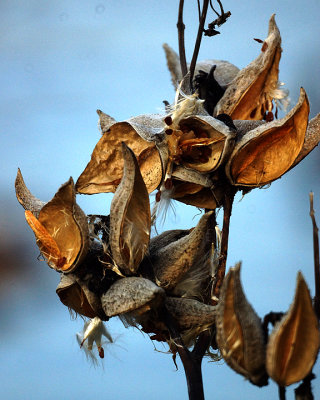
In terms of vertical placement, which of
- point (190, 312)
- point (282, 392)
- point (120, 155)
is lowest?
point (282, 392)

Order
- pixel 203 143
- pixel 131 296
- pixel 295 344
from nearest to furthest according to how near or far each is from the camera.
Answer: pixel 295 344, pixel 131 296, pixel 203 143

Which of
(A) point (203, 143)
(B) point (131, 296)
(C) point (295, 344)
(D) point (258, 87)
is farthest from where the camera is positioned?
(D) point (258, 87)

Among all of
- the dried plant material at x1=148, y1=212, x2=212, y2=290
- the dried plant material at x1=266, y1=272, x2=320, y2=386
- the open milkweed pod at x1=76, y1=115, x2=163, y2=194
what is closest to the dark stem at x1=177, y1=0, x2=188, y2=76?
the open milkweed pod at x1=76, y1=115, x2=163, y2=194

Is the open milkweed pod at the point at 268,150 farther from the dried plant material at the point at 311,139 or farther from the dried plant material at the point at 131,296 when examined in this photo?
the dried plant material at the point at 131,296

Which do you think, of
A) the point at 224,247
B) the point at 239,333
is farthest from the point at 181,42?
the point at 239,333

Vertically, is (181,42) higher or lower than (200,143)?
higher

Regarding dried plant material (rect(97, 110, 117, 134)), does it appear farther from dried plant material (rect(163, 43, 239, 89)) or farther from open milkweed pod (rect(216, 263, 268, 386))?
open milkweed pod (rect(216, 263, 268, 386))

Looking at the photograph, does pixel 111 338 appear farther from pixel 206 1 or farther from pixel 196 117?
pixel 206 1

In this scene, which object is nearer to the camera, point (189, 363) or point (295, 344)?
point (295, 344)

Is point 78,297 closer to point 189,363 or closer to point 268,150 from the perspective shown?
point 189,363
